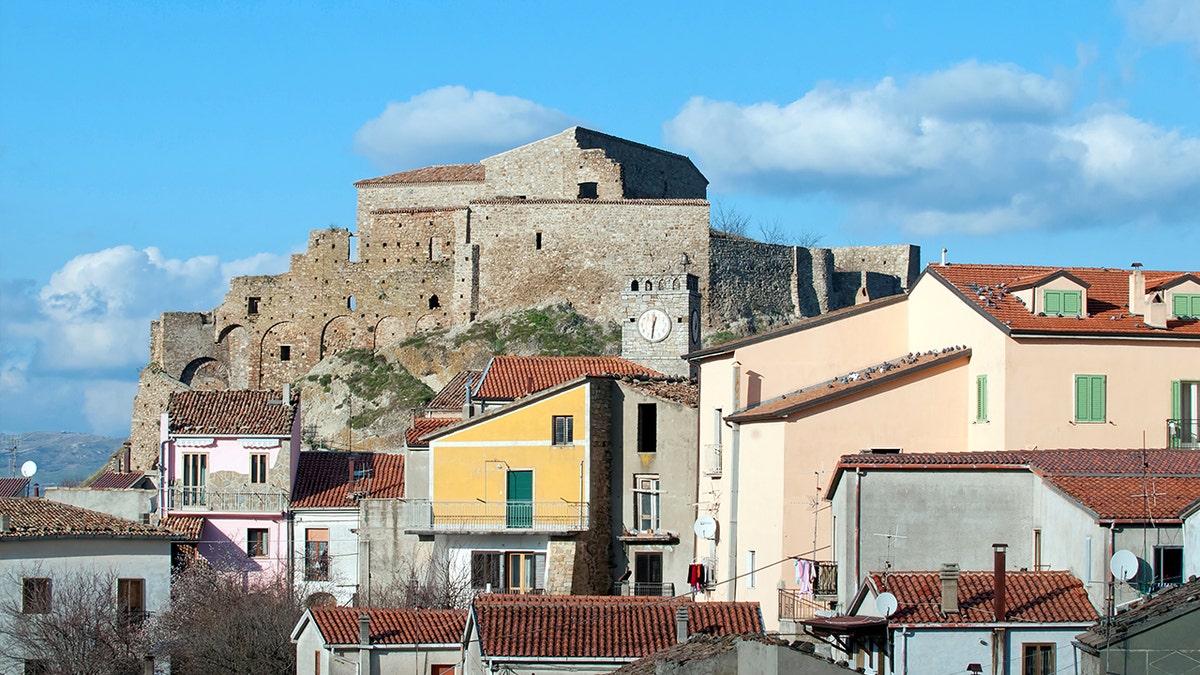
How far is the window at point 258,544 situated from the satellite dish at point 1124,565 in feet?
94.7

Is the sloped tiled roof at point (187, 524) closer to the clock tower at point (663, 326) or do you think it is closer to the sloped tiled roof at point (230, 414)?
the sloped tiled roof at point (230, 414)

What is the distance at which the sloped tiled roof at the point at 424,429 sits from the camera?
47056 millimetres

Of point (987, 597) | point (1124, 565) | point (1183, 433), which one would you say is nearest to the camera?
point (1124, 565)

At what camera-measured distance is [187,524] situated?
50.1 m

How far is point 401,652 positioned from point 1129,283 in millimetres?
16722

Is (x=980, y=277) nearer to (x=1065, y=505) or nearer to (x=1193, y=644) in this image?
(x=1065, y=505)

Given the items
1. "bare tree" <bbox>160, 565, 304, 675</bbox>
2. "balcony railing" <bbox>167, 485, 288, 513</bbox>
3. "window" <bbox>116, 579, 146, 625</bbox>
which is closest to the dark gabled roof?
"bare tree" <bbox>160, 565, 304, 675</bbox>

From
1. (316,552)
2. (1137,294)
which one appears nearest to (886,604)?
(1137,294)

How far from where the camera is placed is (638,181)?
93.1m

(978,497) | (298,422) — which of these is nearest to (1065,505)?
(978,497)

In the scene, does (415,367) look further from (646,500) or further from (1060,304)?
(1060,304)

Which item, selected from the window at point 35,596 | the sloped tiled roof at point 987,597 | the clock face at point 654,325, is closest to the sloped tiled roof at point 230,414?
the window at point 35,596

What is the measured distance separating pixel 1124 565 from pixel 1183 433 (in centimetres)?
1124

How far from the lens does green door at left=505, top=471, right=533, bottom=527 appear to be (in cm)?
4478
